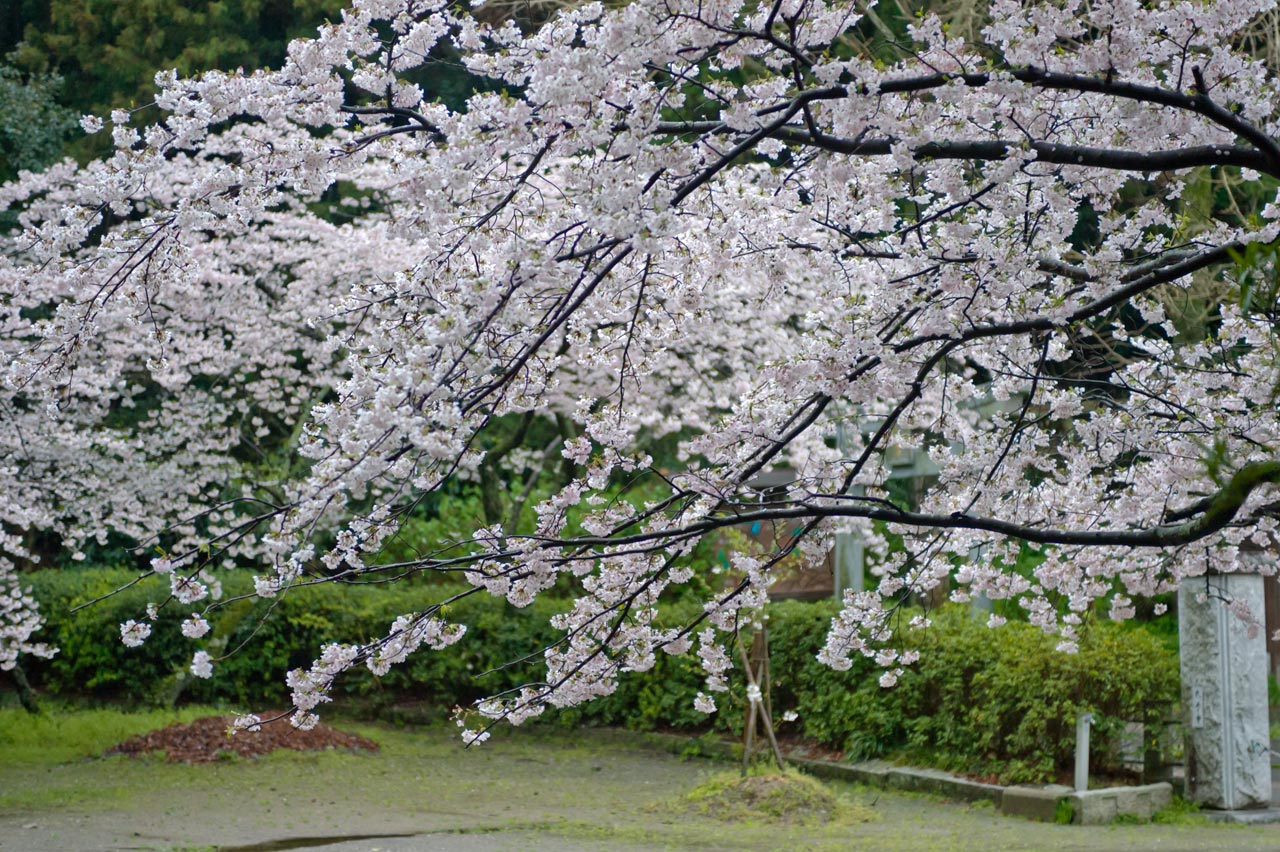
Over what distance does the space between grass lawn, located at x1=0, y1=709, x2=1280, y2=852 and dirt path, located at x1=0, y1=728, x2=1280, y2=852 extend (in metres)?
0.02

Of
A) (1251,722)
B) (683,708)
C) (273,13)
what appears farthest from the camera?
(273,13)

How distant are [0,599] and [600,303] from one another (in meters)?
6.78

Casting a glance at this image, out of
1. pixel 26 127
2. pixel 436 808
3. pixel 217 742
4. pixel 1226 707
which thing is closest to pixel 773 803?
pixel 436 808

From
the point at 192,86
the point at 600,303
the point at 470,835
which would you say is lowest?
the point at 470,835

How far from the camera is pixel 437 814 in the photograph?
7.99 metres

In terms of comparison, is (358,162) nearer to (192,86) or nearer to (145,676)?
(192,86)

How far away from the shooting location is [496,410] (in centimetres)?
379

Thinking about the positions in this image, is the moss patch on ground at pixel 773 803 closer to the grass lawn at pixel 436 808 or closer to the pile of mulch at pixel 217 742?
the grass lawn at pixel 436 808

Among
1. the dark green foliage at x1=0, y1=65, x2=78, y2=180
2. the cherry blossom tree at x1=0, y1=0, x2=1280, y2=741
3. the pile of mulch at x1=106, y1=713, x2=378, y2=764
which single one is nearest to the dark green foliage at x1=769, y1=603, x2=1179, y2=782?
the cherry blossom tree at x1=0, y1=0, x2=1280, y2=741

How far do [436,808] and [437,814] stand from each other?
0.24 m

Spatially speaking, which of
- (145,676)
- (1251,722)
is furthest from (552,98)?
(145,676)

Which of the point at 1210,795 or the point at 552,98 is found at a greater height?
the point at 552,98

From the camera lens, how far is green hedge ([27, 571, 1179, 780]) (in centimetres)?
841

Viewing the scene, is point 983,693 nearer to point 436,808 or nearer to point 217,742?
point 436,808
